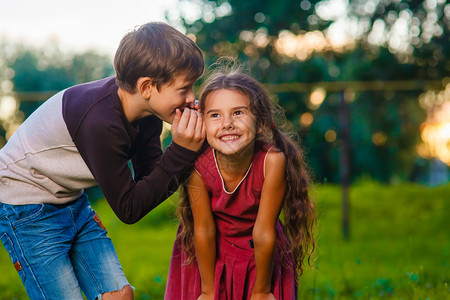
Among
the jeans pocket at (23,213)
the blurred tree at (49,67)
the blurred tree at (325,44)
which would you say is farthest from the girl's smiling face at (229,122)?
the blurred tree at (49,67)

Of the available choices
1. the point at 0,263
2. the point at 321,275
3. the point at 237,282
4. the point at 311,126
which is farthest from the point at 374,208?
the point at 237,282

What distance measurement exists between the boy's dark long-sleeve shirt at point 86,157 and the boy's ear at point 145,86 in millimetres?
98

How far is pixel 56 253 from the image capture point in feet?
7.14

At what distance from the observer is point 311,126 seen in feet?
24.7

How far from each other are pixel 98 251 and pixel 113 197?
38cm

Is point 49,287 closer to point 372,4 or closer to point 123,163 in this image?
point 123,163

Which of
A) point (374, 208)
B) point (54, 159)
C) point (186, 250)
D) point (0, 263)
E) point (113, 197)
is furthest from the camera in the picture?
point (374, 208)

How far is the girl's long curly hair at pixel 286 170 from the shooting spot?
2.21 metres

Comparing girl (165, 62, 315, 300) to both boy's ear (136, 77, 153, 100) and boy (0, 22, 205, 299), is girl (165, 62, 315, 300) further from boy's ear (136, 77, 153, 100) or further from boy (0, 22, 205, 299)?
boy's ear (136, 77, 153, 100)

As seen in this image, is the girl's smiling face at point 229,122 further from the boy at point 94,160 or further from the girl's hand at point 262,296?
the girl's hand at point 262,296

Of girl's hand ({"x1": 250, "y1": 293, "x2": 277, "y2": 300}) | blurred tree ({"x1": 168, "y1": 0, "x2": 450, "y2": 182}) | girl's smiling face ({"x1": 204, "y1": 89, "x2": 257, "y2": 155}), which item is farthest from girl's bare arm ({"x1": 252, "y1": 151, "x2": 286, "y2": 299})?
blurred tree ({"x1": 168, "y1": 0, "x2": 450, "y2": 182})

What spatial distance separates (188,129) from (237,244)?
1.90 feet

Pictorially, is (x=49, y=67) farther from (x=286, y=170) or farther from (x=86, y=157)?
(x=286, y=170)

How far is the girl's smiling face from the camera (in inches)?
83.4
